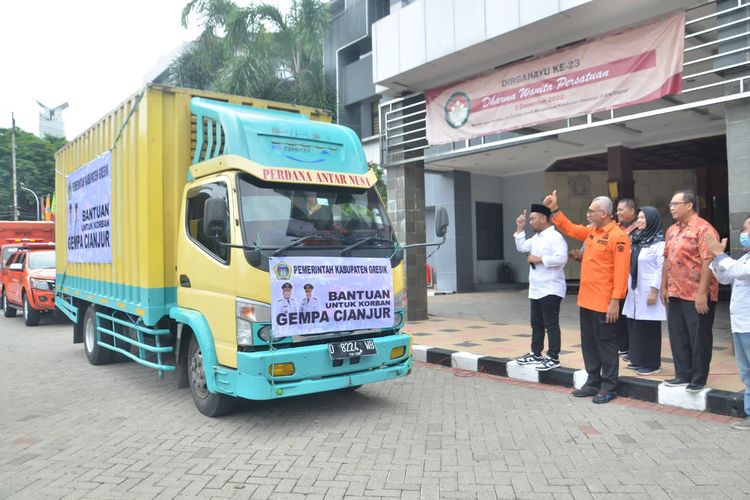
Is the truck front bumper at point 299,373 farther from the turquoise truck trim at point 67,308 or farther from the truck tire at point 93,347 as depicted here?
the turquoise truck trim at point 67,308

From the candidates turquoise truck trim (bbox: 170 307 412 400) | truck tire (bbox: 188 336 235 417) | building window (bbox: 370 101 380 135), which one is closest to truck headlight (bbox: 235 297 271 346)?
turquoise truck trim (bbox: 170 307 412 400)

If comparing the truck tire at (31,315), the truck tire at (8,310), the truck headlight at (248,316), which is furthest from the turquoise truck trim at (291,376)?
the truck tire at (8,310)

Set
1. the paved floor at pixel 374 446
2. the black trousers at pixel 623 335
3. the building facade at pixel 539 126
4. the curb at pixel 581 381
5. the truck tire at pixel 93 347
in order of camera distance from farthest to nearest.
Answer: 1. the truck tire at pixel 93 347
2. the building facade at pixel 539 126
3. the black trousers at pixel 623 335
4. the curb at pixel 581 381
5. the paved floor at pixel 374 446

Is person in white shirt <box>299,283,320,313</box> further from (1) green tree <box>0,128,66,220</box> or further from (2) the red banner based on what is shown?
(1) green tree <box>0,128,66,220</box>

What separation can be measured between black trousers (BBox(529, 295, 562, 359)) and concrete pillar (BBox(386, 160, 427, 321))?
4689 millimetres

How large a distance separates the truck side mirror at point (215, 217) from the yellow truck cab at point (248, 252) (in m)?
0.01

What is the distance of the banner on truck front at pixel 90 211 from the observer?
22.8ft

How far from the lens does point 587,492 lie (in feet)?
11.4

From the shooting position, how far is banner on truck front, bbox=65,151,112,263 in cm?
695

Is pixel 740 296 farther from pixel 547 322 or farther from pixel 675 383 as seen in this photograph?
pixel 547 322

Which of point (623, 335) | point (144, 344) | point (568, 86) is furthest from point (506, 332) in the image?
point (144, 344)

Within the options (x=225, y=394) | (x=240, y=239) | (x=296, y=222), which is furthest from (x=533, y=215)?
(x=225, y=394)

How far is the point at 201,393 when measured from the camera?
17.5 ft

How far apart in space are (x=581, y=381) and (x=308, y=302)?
3.16 meters
